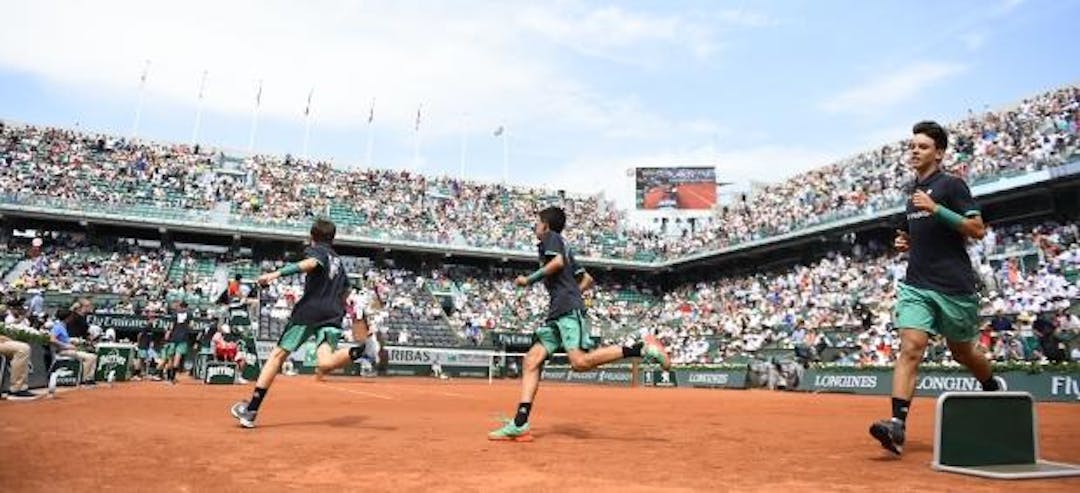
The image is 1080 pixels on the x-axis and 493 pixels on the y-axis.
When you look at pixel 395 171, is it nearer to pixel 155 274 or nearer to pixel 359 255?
pixel 359 255

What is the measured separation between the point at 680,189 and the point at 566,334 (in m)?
48.5

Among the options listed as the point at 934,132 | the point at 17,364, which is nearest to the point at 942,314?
the point at 934,132

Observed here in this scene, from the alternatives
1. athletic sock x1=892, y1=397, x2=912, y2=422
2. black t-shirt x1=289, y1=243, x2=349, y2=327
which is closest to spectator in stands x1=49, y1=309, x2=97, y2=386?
black t-shirt x1=289, y1=243, x2=349, y2=327

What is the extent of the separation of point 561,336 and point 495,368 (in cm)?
2643

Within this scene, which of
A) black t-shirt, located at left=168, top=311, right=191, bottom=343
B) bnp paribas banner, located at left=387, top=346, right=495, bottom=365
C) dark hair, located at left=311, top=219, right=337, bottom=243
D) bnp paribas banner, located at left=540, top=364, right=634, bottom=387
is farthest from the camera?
bnp paribas banner, located at left=387, top=346, right=495, bottom=365

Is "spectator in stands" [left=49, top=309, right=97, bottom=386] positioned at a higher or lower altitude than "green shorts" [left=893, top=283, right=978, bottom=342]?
lower

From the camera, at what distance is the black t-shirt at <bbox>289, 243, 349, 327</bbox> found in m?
7.61

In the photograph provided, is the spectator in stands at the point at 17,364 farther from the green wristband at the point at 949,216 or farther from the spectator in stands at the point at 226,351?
the green wristband at the point at 949,216

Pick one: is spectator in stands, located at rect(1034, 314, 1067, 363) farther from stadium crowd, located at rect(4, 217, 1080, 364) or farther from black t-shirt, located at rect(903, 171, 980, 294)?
black t-shirt, located at rect(903, 171, 980, 294)

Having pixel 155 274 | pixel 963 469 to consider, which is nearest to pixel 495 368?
pixel 155 274

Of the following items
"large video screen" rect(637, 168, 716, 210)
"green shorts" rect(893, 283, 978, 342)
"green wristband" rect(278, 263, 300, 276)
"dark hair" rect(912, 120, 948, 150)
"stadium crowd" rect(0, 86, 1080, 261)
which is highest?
"large video screen" rect(637, 168, 716, 210)

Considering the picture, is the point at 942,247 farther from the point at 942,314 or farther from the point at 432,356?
the point at 432,356

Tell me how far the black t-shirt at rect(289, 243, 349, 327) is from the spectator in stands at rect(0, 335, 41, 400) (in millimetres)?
5672

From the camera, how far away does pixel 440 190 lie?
159ft
